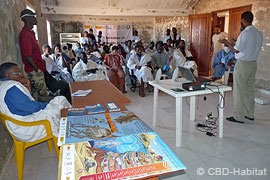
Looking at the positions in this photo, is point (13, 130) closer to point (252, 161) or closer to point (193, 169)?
point (193, 169)

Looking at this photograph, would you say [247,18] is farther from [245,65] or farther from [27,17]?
[27,17]

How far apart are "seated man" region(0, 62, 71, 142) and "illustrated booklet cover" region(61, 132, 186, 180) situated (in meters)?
1.05

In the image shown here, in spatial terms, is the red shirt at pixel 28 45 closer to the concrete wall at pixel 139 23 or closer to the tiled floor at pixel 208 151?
the tiled floor at pixel 208 151

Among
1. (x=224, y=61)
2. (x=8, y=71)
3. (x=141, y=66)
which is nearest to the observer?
(x=8, y=71)

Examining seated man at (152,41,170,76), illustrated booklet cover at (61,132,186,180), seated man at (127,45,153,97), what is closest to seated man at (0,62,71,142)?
illustrated booklet cover at (61,132,186,180)

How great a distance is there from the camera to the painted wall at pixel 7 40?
2.37 meters

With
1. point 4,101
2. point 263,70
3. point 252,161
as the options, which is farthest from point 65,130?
point 263,70

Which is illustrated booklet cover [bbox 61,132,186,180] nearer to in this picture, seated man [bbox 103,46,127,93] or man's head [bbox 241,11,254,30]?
man's head [bbox 241,11,254,30]

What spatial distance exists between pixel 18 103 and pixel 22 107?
0.06 m

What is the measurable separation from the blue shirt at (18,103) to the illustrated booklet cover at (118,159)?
103 cm

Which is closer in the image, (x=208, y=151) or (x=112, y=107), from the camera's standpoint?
(x=112, y=107)

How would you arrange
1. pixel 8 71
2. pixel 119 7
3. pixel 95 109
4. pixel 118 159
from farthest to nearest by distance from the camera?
1. pixel 119 7
2. pixel 8 71
3. pixel 95 109
4. pixel 118 159

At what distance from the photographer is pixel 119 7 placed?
7.59 m

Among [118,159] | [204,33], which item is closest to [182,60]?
[204,33]
